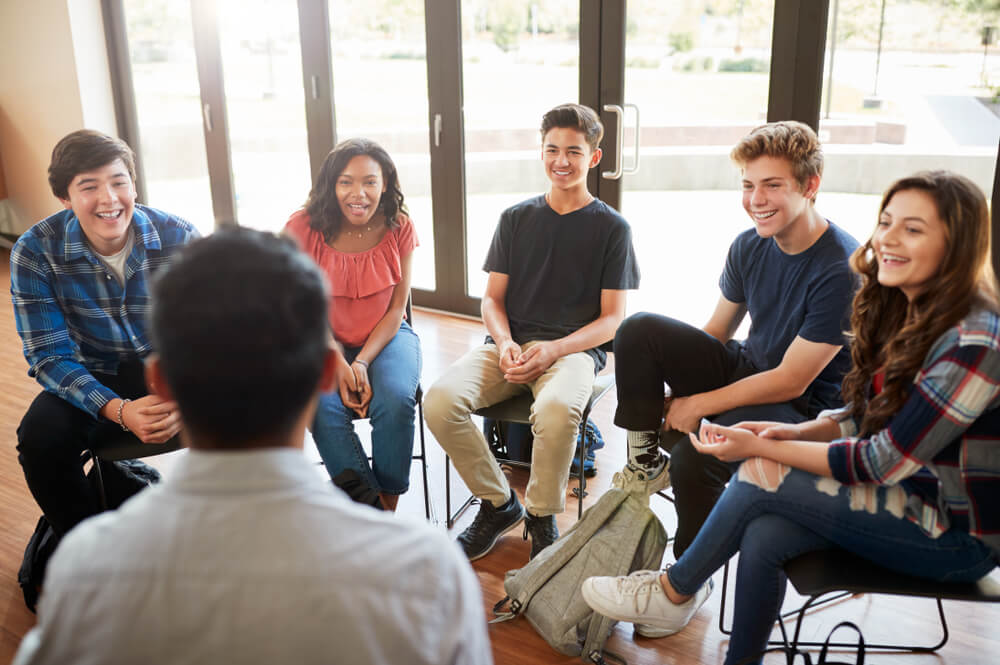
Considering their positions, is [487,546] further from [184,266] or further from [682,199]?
[682,199]

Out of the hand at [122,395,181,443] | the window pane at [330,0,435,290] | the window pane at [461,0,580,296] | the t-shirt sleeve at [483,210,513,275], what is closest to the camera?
the hand at [122,395,181,443]

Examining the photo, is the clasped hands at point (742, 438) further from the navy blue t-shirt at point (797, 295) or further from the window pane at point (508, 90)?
the window pane at point (508, 90)

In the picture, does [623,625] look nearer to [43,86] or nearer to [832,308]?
[832,308]

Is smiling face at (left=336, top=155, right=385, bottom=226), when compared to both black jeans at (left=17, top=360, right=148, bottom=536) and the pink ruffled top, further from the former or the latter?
black jeans at (left=17, top=360, right=148, bottom=536)

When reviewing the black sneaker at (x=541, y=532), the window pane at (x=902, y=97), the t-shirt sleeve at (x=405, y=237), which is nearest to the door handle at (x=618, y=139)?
the window pane at (x=902, y=97)

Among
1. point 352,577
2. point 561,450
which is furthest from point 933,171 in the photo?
point 352,577

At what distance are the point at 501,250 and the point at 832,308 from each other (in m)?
1.07

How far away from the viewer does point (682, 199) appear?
3984mm

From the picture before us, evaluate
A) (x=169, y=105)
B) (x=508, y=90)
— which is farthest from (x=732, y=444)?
(x=169, y=105)

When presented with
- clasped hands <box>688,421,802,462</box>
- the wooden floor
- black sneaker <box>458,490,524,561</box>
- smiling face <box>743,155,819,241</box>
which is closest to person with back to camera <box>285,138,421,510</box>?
black sneaker <box>458,490,524,561</box>

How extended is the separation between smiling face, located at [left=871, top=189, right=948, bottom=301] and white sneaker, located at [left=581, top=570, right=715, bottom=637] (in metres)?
0.80

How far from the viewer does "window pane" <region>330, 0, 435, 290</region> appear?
4.57m

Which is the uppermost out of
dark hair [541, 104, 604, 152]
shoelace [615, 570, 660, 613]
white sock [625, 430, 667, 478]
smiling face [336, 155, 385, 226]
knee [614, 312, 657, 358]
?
dark hair [541, 104, 604, 152]

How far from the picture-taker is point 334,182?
262 cm
